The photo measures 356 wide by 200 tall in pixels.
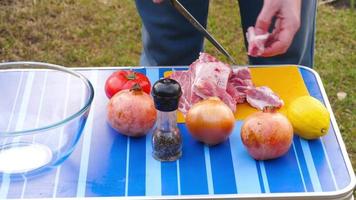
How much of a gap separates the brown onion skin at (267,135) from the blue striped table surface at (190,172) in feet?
0.11

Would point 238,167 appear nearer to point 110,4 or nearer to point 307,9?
point 307,9

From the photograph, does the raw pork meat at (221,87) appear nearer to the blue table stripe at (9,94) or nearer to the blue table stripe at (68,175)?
the blue table stripe at (68,175)

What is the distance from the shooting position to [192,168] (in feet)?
4.71

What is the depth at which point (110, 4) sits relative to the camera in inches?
132

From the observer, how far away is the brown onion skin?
4.62 ft

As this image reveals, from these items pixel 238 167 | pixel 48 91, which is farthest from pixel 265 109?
pixel 48 91

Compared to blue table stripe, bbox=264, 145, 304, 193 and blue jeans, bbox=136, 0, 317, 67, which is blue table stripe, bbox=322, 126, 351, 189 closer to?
blue table stripe, bbox=264, 145, 304, 193

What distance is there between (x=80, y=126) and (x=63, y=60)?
1.53 m

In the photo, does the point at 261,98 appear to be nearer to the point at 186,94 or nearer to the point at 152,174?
the point at 186,94

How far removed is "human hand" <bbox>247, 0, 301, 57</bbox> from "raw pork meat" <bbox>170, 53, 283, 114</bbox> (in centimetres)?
9

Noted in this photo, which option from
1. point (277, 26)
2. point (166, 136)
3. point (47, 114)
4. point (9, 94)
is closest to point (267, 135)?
point (166, 136)

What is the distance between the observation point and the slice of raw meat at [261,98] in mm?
1625

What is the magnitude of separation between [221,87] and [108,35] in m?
1.59

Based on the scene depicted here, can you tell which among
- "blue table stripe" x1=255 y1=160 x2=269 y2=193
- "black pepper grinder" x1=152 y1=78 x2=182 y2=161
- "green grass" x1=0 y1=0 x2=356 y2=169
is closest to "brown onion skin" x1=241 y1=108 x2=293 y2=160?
"blue table stripe" x1=255 y1=160 x2=269 y2=193
